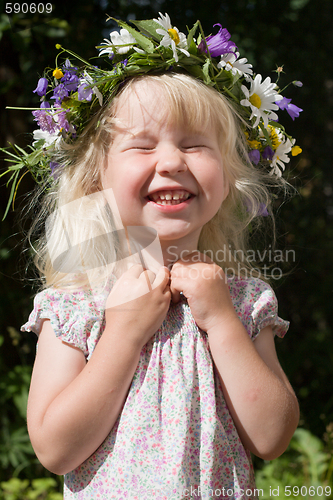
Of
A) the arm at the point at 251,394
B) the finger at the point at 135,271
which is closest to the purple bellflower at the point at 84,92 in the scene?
the finger at the point at 135,271

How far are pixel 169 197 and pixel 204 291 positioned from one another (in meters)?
0.29

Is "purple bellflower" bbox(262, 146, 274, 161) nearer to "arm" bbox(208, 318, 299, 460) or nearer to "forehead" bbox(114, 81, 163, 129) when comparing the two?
"forehead" bbox(114, 81, 163, 129)

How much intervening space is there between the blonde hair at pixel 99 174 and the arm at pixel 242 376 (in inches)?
12.3

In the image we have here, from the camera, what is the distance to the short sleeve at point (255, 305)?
143 cm

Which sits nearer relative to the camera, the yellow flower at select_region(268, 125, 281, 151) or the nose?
the nose

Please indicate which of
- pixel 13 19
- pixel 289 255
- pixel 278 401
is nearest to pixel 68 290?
pixel 278 401

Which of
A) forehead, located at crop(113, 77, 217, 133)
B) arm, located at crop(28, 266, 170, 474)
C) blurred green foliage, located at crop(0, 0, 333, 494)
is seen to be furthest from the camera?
blurred green foliage, located at crop(0, 0, 333, 494)

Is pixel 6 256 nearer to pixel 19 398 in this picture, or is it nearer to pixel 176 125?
pixel 19 398

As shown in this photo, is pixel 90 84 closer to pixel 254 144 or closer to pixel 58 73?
pixel 58 73

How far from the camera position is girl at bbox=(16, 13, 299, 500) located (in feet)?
3.92

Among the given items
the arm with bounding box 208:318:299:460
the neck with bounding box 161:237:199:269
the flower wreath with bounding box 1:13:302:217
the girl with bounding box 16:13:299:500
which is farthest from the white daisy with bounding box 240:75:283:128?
the arm with bounding box 208:318:299:460

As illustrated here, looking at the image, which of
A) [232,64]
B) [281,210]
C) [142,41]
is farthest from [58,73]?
[281,210]

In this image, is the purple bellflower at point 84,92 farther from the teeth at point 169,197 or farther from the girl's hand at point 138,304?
the girl's hand at point 138,304

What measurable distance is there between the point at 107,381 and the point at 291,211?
2.16 metres
